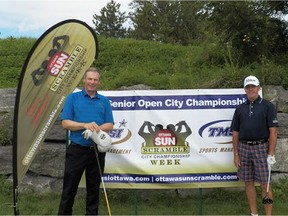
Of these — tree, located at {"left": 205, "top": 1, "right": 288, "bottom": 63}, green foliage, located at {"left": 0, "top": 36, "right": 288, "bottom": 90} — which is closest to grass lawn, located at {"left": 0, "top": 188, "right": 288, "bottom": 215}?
green foliage, located at {"left": 0, "top": 36, "right": 288, "bottom": 90}

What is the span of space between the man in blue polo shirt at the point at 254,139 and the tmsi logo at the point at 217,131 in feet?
1.23

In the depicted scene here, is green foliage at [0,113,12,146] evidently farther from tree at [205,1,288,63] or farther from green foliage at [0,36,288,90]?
tree at [205,1,288,63]

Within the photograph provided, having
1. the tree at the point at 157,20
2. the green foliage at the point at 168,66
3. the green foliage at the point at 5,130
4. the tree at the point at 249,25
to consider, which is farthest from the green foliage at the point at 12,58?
the tree at the point at 157,20

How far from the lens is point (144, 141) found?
235 inches

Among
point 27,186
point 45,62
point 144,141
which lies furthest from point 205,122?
point 27,186

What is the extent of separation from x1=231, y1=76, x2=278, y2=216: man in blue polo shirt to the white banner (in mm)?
394

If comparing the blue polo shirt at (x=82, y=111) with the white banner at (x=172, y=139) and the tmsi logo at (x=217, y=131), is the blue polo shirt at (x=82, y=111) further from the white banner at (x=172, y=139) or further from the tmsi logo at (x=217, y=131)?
the tmsi logo at (x=217, y=131)

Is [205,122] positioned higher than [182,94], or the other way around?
[182,94]

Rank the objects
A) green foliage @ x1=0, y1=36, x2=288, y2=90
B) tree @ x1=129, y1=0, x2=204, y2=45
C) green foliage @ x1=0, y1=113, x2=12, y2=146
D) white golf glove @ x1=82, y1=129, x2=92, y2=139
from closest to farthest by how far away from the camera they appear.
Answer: white golf glove @ x1=82, y1=129, x2=92, y2=139 < green foliage @ x1=0, y1=113, x2=12, y2=146 < green foliage @ x1=0, y1=36, x2=288, y2=90 < tree @ x1=129, y1=0, x2=204, y2=45

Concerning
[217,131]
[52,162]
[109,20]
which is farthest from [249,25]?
[109,20]

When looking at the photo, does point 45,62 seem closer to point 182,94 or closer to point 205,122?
point 182,94

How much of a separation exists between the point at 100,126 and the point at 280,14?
19.1 feet

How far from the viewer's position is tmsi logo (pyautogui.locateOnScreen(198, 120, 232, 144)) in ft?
19.7

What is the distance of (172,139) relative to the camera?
5.99 meters
